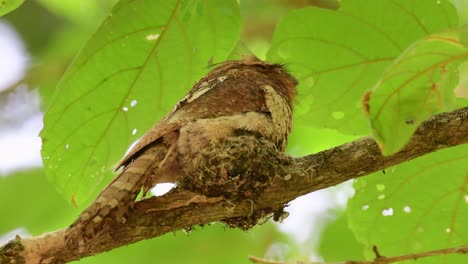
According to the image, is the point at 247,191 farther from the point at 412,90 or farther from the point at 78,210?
the point at 78,210

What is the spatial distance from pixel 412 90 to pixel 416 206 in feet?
3.78

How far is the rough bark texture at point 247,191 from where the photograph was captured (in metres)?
2.42

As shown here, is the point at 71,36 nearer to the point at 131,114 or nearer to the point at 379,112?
the point at 131,114

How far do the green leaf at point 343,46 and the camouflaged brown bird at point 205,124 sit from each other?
0.19m

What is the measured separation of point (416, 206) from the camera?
3.18 meters

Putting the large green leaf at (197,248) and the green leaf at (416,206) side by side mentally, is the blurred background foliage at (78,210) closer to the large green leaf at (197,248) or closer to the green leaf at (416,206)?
the large green leaf at (197,248)

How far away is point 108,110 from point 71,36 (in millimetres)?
2370

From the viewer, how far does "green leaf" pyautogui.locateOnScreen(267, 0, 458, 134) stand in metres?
3.05

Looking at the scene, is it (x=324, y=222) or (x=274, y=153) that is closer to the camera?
(x=274, y=153)

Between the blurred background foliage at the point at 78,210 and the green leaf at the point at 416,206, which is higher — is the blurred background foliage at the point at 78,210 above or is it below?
above

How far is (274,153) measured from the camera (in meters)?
2.80

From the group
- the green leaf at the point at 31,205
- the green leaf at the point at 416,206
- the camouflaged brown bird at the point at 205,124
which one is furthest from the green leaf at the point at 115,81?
the green leaf at the point at 31,205

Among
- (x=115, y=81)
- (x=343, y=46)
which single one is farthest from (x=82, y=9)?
(x=343, y=46)

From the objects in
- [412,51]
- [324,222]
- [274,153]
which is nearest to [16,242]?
[274,153]
